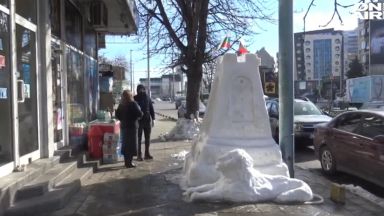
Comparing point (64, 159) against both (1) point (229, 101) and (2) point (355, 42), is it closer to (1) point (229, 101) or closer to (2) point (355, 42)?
(1) point (229, 101)

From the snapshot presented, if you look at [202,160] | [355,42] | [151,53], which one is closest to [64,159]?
[202,160]

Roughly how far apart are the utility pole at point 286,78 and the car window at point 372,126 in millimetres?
1513

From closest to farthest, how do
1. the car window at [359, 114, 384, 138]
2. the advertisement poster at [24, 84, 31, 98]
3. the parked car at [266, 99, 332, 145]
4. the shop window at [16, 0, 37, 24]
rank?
the shop window at [16, 0, 37, 24] < the advertisement poster at [24, 84, 31, 98] < the car window at [359, 114, 384, 138] < the parked car at [266, 99, 332, 145]

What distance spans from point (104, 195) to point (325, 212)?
349 cm

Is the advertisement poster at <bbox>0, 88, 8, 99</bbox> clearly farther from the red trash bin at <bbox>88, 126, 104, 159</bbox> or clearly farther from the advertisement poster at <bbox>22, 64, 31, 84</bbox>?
the red trash bin at <bbox>88, 126, 104, 159</bbox>

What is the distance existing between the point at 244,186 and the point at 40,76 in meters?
4.53

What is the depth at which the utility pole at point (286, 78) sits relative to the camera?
9859 millimetres

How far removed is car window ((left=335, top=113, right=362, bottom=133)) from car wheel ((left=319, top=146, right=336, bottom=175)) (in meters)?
0.60

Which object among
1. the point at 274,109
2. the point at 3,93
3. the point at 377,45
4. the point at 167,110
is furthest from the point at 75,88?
the point at 377,45

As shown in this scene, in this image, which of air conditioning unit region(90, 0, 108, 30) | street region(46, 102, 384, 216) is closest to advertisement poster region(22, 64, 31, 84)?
street region(46, 102, 384, 216)

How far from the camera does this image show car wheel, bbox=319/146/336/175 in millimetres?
11766

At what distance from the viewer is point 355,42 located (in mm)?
127188

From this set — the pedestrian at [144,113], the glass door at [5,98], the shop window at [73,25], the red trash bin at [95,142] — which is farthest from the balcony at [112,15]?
the glass door at [5,98]

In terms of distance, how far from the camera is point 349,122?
37.8 feet
